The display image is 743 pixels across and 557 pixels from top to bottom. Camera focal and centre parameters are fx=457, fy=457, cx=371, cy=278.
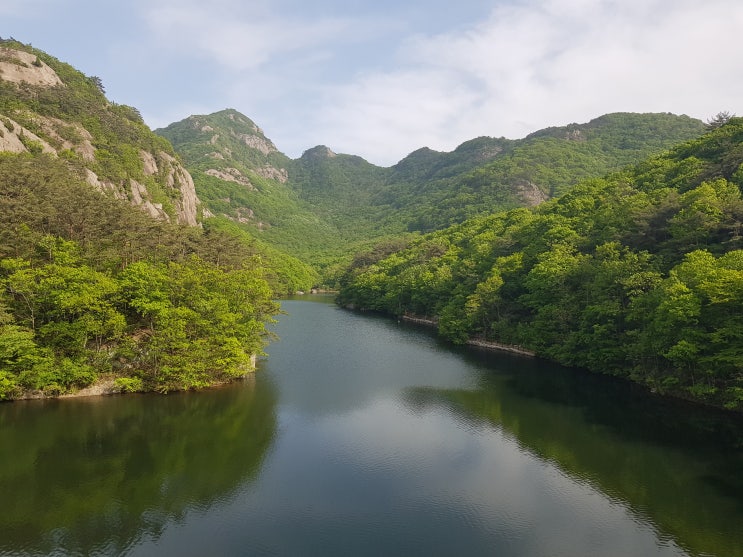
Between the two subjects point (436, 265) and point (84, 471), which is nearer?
point (84, 471)

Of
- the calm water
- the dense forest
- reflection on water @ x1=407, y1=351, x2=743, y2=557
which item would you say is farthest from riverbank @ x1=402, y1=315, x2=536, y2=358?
the calm water

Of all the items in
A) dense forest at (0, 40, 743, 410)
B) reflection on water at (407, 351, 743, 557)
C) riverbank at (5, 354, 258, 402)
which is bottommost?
riverbank at (5, 354, 258, 402)

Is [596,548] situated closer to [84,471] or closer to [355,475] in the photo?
[355,475]

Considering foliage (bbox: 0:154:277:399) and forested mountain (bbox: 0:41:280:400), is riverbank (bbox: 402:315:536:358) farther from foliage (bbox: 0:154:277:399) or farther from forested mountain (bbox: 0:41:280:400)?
foliage (bbox: 0:154:277:399)

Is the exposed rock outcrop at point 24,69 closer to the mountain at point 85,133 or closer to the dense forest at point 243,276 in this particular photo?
the mountain at point 85,133

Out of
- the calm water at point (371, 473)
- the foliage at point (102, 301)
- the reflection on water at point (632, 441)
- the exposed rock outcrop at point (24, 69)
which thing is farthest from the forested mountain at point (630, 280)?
the exposed rock outcrop at point (24, 69)

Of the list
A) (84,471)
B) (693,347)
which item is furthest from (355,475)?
(693,347)
